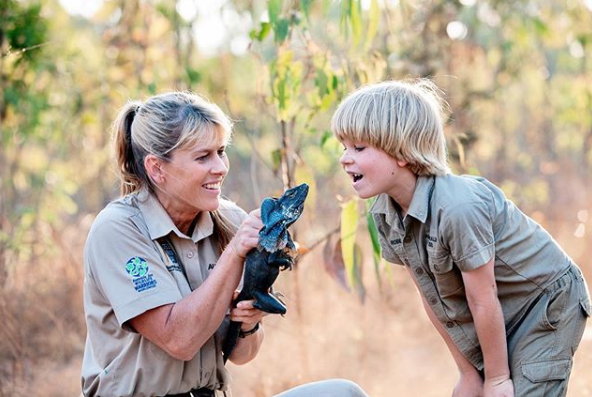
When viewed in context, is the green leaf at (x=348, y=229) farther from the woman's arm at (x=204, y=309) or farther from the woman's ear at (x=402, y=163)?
the woman's arm at (x=204, y=309)

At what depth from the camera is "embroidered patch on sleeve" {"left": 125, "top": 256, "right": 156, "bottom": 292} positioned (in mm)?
2178

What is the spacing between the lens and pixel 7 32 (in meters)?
4.10

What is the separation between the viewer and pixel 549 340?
89.3 inches

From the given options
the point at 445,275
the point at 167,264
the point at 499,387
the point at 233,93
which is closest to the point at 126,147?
the point at 167,264

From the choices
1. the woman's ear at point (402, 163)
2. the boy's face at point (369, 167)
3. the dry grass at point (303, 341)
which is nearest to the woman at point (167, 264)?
the boy's face at point (369, 167)

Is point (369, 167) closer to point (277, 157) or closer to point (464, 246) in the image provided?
point (464, 246)

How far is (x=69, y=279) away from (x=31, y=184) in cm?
173

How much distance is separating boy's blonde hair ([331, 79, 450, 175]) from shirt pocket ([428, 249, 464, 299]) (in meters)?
0.22

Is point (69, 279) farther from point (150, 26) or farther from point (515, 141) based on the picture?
point (515, 141)

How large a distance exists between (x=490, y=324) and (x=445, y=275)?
6.9 inches

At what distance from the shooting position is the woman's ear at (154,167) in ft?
7.57

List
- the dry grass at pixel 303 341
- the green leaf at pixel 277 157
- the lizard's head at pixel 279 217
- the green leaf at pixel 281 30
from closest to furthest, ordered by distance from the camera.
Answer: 1. the lizard's head at pixel 279 217
2. the green leaf at pixel 281 30
3. the green leaf at pixel 277 157
4. the dry grass at pixel 303 341

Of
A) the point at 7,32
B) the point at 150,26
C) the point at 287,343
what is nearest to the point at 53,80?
the point at 150,26

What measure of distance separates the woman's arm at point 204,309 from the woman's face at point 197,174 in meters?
0.19
